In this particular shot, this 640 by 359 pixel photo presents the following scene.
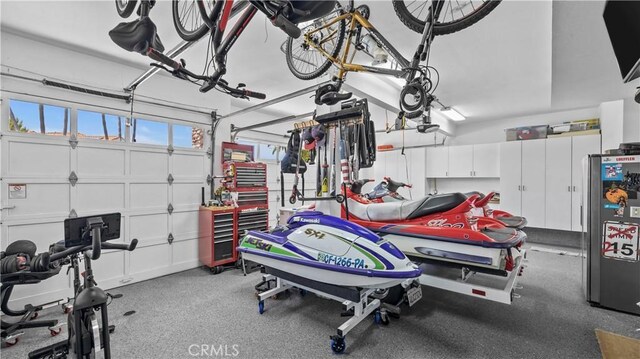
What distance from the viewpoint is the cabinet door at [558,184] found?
5496 millimetres

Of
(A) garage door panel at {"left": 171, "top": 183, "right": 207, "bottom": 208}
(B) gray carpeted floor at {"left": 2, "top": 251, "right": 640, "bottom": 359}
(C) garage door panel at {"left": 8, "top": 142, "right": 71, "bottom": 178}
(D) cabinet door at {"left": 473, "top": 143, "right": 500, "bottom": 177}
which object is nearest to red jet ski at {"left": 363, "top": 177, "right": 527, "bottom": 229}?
(B) gray carpeted floor at {"left": 2, "top": 251, "right": 640, "bottom": 359}

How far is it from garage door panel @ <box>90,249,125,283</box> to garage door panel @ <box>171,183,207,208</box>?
100 centimetres

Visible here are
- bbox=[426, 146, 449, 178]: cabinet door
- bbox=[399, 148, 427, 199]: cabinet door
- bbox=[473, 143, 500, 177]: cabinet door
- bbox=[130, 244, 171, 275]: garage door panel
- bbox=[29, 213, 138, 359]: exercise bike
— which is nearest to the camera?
bbox=[29, 213, 138, 359]: exercise bike

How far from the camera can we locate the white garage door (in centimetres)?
289

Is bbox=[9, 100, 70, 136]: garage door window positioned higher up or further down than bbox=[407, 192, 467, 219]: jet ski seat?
higher up

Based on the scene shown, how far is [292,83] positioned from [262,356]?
3941mm

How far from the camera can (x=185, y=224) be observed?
13.8ft

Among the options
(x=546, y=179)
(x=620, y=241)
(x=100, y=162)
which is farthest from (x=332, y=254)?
(x=546, y=179)

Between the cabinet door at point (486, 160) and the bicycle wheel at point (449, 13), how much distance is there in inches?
200

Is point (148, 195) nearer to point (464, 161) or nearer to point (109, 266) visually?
point (109, 266)

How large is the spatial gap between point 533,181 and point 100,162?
27.0 feet

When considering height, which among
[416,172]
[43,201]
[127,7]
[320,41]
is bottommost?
[43,201]
